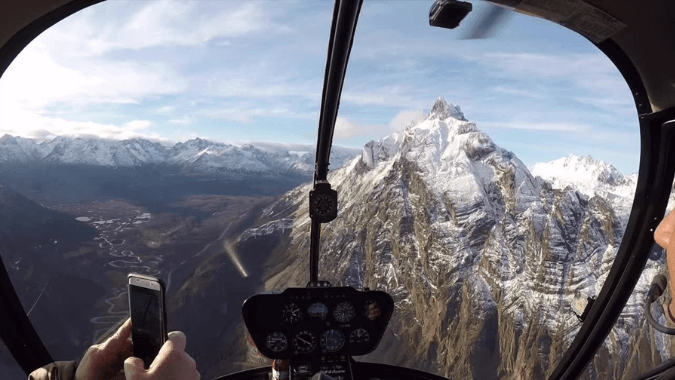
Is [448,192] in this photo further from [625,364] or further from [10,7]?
[10,7]

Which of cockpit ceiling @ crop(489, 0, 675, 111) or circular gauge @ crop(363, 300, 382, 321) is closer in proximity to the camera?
cockpit ceiling @ crop(489, 0, 675, 111)

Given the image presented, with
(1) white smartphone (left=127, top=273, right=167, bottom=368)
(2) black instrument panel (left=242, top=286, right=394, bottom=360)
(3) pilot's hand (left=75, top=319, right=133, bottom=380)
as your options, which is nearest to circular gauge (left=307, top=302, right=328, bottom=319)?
(2) black instrument panel (left=242, top=286, right=394, bottom=360)

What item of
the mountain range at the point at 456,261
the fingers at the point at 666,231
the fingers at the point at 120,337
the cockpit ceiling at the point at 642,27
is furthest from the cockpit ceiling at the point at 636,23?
the mountain range at the point at 456,261

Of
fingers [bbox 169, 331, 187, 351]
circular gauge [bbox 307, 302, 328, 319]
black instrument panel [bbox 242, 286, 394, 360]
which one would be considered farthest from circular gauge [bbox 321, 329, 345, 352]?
fingers [bbox 169, 331, 187, 351]

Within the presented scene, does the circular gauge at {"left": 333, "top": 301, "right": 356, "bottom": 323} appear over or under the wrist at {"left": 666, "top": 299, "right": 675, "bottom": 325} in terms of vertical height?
under

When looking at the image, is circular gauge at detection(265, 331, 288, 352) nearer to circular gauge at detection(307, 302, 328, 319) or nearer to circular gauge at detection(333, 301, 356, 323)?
circular gauge at detection(307, 302, 328, 319)

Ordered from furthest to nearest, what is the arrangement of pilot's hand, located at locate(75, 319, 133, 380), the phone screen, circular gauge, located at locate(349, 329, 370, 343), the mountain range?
the mountain range < circular gauge, located at locate(349, 329, 370, 343) < the phone screen < pilot's hand, located at locate(75, 319, 133, 380)

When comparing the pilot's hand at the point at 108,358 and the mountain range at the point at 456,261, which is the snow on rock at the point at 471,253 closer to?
the mountain range at the point at 456,261

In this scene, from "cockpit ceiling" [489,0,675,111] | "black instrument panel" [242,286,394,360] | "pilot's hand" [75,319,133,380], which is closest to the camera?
"pilot's hand" [75,319,133,380]
